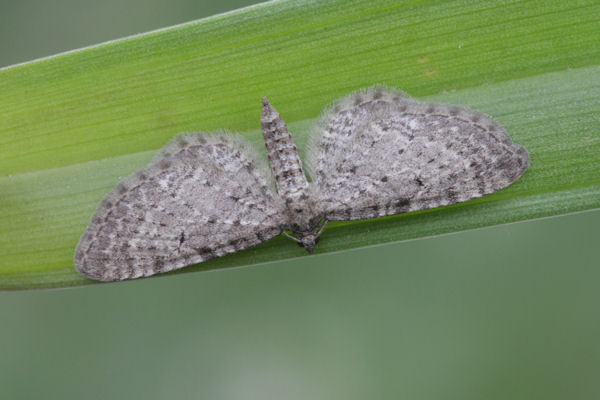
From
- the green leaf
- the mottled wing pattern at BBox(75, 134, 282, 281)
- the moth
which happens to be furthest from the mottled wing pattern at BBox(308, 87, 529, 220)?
the mottled wing pattern at BBox(75, 134, 282, 281)

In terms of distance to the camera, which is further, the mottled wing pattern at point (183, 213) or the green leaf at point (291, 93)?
the mottled wing pattern at point (183, 213)

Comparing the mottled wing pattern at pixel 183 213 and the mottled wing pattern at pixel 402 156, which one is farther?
the mottled wing pattern at pixel 183 213

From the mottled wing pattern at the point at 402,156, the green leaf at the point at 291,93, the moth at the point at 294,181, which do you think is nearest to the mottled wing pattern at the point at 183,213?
the moth at the point at 294,181

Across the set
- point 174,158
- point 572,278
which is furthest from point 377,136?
point 572,278

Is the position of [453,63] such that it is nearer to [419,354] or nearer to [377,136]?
[377,136]

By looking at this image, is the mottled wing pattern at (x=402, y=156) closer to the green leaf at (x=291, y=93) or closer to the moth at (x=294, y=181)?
the moth at (x=294, y=181)

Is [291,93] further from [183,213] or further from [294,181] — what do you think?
[183,213]

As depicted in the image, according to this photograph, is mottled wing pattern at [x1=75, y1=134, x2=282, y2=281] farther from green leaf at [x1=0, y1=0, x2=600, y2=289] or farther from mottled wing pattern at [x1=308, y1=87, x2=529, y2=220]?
mottled wing pattern at [x1=308, y1=87, x2=529, y2=220]

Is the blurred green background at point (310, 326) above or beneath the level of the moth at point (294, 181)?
beneath
